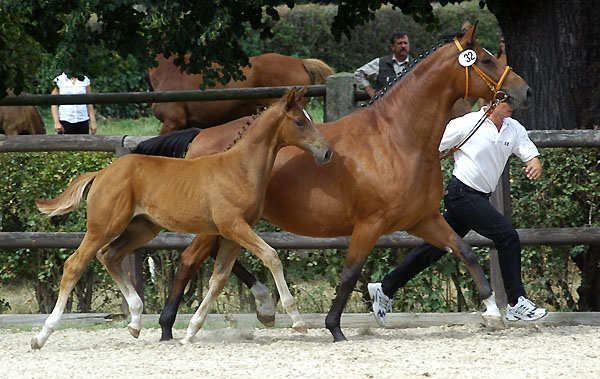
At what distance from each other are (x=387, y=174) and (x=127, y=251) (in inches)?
74.8

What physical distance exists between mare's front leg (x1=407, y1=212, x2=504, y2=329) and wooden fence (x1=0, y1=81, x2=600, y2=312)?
826 millimetres

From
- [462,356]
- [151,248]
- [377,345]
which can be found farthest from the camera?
[151,248]

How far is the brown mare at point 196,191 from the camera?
674 centimetres

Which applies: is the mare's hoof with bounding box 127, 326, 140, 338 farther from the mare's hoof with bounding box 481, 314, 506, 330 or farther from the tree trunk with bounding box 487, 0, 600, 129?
the tree trunk with bounding box 487, 0, 600, 129

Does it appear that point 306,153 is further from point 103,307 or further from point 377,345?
point 103,307

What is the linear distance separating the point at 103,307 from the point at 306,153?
2826 mm

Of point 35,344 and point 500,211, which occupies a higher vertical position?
point 500,211

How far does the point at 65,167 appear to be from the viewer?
855cm

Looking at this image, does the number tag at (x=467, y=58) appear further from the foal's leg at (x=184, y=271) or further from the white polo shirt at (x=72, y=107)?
the white polo shirt at (x=72, y=107)

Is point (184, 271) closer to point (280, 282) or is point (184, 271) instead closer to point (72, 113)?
point (280, 282)

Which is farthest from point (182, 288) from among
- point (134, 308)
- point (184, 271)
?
point (134, 308)

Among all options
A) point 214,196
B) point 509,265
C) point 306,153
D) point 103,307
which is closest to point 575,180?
point 509,265

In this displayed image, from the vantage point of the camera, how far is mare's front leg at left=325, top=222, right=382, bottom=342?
22.6 feet

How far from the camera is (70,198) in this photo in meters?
6.98
